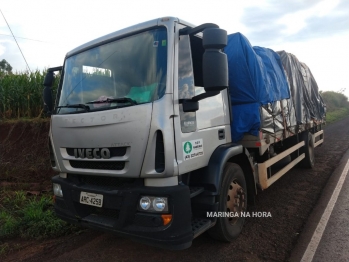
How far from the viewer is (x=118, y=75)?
Result: 2.92 metres

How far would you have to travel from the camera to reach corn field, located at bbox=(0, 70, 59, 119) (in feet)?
27.0

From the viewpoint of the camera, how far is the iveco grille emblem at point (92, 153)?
8.86 feet

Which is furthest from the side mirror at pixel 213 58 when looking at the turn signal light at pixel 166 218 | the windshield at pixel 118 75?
the turn signal light at pixel 166 218

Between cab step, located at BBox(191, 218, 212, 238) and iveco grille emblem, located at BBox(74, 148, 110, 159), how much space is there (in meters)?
1.09

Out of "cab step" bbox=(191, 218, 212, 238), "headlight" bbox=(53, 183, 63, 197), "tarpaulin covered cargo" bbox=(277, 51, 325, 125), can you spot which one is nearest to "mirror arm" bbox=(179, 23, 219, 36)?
"cab step" bbox=(191, 218, 212, 238)

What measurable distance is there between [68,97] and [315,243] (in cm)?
336

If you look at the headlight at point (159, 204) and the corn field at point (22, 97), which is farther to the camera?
the corn field at point (22, 97)

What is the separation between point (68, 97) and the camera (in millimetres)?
3330

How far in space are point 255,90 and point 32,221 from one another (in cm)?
362

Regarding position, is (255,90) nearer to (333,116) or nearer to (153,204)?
(153,204)

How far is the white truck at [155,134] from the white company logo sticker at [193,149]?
1cm

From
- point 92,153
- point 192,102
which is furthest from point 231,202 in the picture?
point 92,153

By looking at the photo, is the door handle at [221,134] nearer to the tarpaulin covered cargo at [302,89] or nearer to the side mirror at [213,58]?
the side mirror at [213,58]

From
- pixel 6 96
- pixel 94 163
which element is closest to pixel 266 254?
pixel 94 163
